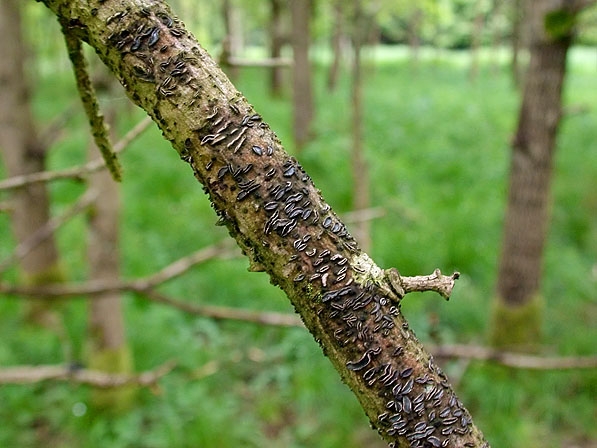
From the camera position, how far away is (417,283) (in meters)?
0.74

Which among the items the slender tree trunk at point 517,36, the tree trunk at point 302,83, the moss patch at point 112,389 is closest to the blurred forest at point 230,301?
the moss patch at point 112,389

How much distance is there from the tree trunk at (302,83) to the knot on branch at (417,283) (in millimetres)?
9420

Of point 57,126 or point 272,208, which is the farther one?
point 57,126

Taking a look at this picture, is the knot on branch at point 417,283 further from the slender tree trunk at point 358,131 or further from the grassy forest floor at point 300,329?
the slender tree trunk at point 358,131

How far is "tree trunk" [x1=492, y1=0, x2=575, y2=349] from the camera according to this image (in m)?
4.17

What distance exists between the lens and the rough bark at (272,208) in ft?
2.22

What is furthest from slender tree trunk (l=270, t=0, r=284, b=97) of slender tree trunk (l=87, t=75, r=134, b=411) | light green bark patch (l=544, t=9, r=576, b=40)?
slender tree trunk (l=87, t=75, r=134, b=411)

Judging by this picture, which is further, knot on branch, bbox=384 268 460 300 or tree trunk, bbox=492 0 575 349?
tree trunk, bbox=492 0 575 349

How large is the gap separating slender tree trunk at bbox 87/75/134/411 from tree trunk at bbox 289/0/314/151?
6.30m

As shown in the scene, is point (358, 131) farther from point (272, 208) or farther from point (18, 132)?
point (272, 208)

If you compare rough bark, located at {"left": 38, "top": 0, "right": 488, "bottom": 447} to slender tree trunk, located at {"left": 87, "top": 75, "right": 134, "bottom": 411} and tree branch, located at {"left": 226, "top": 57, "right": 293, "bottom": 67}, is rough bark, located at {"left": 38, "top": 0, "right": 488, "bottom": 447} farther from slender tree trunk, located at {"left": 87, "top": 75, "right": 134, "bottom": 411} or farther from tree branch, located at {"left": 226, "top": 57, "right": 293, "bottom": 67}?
slender tree trunk, located at {"left": 87, "top": 75, "right": 134, "bottom": 411}

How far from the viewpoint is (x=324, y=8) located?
54.5 ft

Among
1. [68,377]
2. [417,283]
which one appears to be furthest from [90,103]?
[68,377]

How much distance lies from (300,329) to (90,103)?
4134 mm
